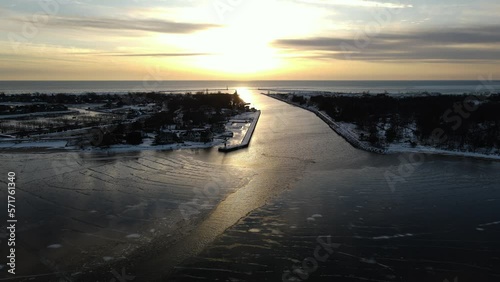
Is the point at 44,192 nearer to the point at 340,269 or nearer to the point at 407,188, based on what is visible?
the point at 340,269

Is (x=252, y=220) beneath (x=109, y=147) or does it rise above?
beneath

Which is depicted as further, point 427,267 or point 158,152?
point 158,152

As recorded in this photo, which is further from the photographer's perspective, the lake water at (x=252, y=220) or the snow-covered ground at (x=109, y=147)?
the snow-covered ground at (x=109, y=147)

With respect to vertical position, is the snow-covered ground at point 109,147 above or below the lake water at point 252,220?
above

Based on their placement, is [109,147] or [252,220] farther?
[109,147]

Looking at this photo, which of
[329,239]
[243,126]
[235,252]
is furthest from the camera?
[243,126]

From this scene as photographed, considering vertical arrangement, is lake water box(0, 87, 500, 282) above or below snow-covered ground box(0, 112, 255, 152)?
below

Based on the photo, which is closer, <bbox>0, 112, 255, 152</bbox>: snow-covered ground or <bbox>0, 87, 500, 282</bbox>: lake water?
<bbox>0, 87, 500, 282</bbox>: lake water

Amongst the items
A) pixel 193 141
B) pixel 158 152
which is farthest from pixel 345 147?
pixel 158 152
